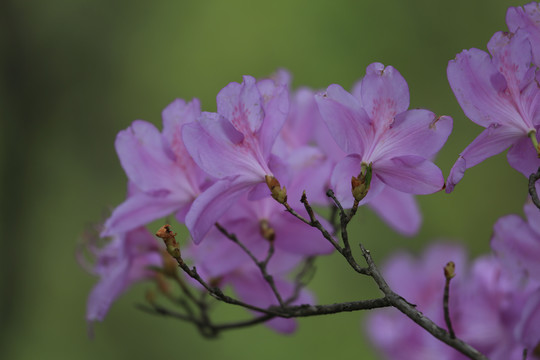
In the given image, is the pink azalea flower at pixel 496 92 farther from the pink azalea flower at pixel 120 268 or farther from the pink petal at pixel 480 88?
the pink azalea flower at pixel 120 268

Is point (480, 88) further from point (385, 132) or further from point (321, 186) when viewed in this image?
point (321, 186)

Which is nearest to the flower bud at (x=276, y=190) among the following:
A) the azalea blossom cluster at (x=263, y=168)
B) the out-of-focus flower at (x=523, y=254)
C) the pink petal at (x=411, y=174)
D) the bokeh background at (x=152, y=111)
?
the azalea blossom cluster at (x=263, y=168)

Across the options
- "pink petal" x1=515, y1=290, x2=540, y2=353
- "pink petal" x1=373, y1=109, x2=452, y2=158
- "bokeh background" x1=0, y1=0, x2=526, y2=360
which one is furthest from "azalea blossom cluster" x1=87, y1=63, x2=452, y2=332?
"bokeh background" x1=0, y1=0, x2=526, y2=360

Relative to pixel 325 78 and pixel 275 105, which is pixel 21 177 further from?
pixel 275 105

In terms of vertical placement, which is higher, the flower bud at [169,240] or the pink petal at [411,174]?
the pink petal at [411,174]

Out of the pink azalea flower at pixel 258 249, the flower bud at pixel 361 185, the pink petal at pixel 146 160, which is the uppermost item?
the pink petal at pixel 146 160

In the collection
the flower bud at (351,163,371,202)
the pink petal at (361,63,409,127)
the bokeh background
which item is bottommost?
the flower bud at (351,163,371,202)

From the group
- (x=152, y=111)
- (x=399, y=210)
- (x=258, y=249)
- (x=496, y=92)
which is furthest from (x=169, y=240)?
(x=152, y=111)

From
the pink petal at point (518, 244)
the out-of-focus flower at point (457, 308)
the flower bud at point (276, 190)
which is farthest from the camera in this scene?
the out-of-focus flower at point (457, 308)

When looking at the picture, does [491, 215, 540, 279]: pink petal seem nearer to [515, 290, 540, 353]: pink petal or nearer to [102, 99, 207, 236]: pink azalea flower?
[515, 290, 540, 353]: pink petal
